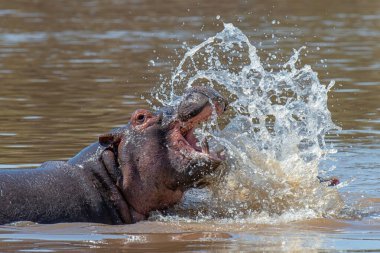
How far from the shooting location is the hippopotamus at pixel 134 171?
7.72 meters

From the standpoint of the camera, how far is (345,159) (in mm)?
10359

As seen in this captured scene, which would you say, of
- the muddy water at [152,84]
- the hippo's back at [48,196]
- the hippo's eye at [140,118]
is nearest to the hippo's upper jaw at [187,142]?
the hippo's eye at [140,118]

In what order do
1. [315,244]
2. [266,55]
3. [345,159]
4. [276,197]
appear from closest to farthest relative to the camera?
[315,244] → [276,197] → [345,159] → [266,55]

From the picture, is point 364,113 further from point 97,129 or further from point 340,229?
point 340,229

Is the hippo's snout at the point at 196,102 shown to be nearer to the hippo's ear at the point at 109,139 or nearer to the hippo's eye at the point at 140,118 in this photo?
the hippo's eye at the point at 140,118

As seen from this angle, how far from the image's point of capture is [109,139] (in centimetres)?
794

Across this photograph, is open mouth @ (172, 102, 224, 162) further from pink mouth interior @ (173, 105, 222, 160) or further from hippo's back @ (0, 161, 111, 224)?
hippo's back @ (0, 161, 111, 224)

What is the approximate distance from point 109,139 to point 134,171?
0.98 feet

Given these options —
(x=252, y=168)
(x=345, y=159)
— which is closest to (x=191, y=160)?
(x=252, y=168)

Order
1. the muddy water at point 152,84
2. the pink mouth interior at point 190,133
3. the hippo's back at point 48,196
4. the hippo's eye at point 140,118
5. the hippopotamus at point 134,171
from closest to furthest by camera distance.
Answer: the muddy water at point 152,84
the hippo's back at point 48,196
the hippopotamus at point 134,171
the pink mouth interior at point 190,133
the hippo's eye at point 140,118

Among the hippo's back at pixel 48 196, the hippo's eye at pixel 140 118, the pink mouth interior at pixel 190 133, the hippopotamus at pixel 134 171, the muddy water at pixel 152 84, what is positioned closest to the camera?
the muddy water at pixel 152 84

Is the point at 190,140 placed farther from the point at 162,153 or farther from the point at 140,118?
the point at 140,118

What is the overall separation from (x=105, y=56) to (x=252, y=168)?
10100mm

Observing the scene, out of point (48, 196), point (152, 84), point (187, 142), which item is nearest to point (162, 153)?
point (187, 142)
